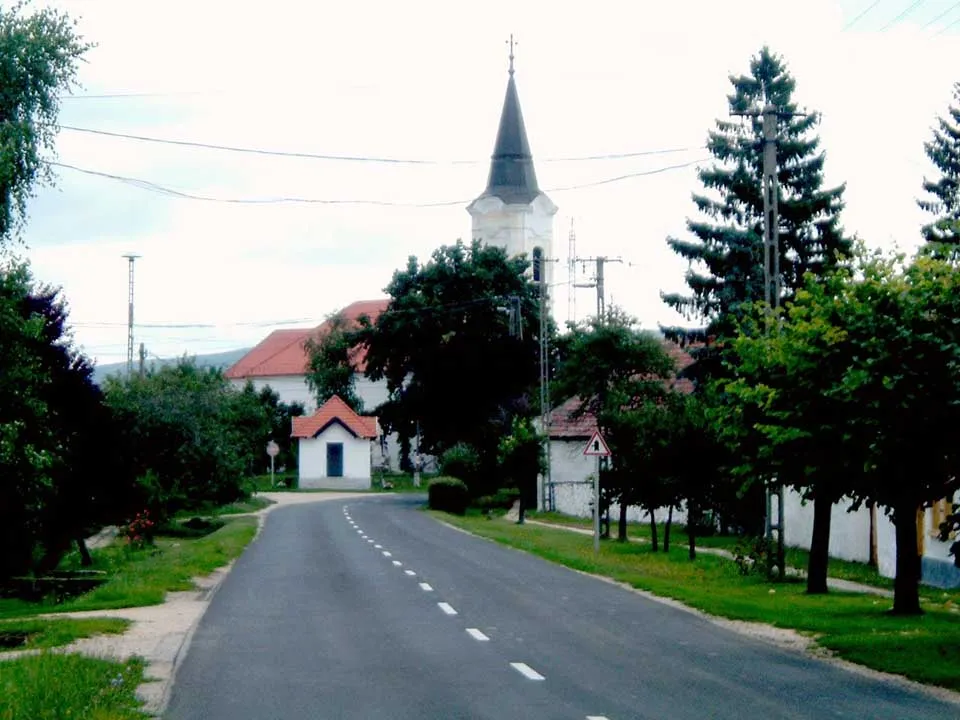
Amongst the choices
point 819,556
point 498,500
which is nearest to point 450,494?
point 498,500

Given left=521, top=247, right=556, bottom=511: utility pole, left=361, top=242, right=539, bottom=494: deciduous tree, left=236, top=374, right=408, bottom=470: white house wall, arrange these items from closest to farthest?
left=521, top=247, right=556, bottom=511: utility pole
left=361, top=242, right=539, bottom=494: deciduous tree
left=236, top=374, right=408, bottom=470: white house wall

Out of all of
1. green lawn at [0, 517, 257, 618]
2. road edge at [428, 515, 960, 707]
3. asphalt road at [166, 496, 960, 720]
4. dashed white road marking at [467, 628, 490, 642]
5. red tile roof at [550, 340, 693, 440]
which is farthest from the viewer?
red tile roof at [550, 340, 693, 440]

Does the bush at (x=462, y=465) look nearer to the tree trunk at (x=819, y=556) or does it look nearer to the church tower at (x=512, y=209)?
the church tower at (x=512, y=209)

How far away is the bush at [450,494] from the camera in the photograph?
59938mm

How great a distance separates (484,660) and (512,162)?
7630 centimetres

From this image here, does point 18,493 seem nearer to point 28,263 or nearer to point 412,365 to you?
point 28,263

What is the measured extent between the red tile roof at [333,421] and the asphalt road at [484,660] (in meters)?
63.5

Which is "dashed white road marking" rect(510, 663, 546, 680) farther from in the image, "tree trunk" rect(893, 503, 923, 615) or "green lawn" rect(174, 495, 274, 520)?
"green lawn" rect(174, 495, 274, 520)

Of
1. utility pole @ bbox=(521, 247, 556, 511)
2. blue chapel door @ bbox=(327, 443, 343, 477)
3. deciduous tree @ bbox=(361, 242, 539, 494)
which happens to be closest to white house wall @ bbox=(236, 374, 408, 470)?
blue chapel door @ bbox=(327, 443, 343, 477)

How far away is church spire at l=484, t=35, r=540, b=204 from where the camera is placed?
84.6m

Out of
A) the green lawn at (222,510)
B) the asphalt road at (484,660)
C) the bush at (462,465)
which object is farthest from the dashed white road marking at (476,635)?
the bush at (462,465)

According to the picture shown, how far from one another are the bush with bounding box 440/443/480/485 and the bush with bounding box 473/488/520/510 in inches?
45.1

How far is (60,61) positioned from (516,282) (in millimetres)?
52511

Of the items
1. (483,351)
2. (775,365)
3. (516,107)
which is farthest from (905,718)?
(516,107)
